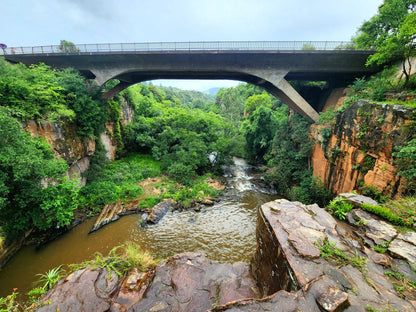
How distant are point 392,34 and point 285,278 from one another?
12026 millimetres

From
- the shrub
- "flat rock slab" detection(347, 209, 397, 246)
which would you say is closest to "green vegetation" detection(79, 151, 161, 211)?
"flat rock slab" detection(347, 209, 397, 246)

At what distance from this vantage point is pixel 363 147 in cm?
Answer: 744

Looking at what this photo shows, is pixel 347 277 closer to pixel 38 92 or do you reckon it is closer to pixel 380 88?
pixel 380 88

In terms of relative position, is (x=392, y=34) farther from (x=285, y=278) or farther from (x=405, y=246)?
(x=285, y=278)

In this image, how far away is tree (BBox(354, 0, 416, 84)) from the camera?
6.81 m

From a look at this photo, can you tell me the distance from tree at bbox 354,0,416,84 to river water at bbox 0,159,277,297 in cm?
970

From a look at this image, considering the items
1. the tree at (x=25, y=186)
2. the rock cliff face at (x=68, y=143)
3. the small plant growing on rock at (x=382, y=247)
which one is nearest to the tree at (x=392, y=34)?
the small plant growing on rock at (x=382, y=247)

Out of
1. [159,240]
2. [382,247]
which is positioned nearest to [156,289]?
[382,247]

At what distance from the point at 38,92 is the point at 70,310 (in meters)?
9.35

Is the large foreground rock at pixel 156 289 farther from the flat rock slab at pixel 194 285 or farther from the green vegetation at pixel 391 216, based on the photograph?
the green vegetation at pixel 391 216

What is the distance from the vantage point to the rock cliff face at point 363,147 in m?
6.08

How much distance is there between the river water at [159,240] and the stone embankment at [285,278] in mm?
4052

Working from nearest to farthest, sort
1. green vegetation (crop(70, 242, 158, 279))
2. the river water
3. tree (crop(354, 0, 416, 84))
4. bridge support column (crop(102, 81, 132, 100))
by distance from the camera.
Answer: green vegetation (crop(70, 242, 158, 279)), the river water, tree (crop(354, 0, 416, 84)), bridge support column (crop(102, 81, 132, 100))

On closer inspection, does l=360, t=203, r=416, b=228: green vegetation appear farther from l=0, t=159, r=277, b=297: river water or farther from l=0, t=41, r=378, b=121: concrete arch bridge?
l=0, t=41, r=378, b=121: concrete arch bridge
